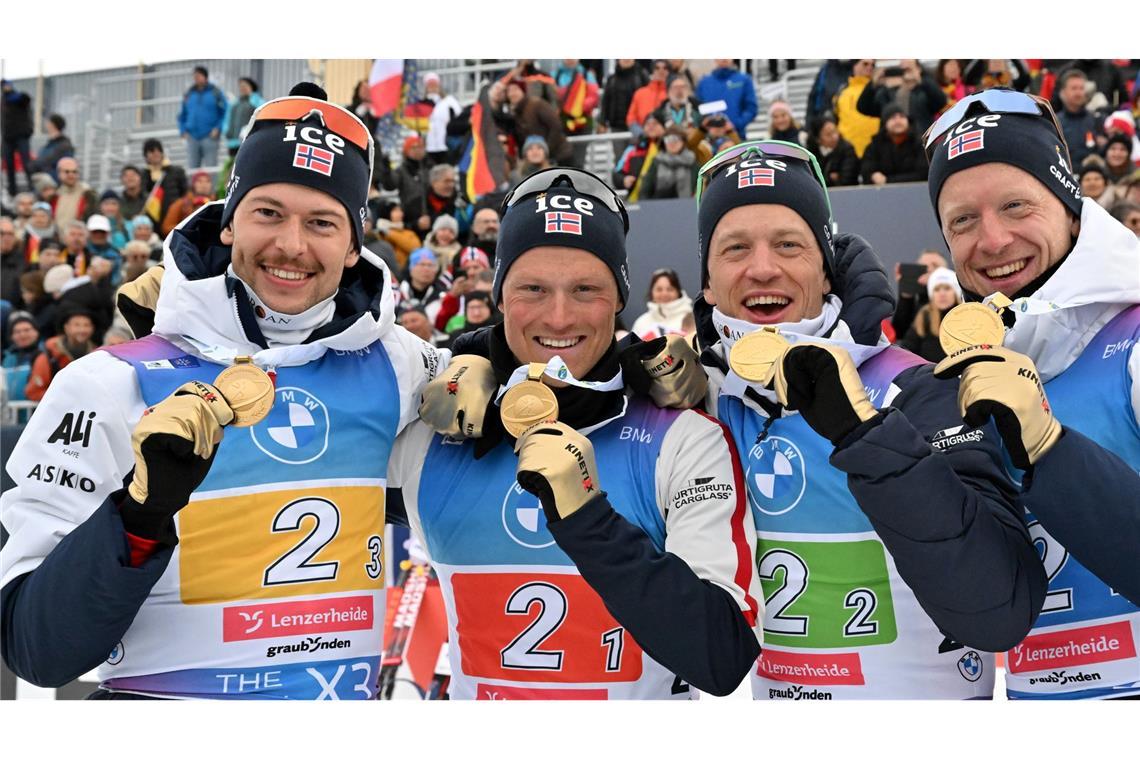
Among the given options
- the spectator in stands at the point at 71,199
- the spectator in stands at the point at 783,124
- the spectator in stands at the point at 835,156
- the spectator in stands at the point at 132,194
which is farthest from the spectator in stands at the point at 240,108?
the spectator in stands at the point at 835,156

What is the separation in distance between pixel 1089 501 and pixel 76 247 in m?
14.0

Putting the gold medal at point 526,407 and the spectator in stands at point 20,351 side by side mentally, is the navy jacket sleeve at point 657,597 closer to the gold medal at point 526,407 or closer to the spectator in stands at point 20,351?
the gold medal at point 526,407

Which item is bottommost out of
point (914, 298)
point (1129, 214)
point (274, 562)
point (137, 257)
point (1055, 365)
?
point (274, 562)

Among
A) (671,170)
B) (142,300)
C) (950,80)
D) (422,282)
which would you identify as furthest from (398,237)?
(142,300)

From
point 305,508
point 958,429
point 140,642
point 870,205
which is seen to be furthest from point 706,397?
point 870,205

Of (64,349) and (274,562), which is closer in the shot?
(274,562)

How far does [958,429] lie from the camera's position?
3357 millimetres

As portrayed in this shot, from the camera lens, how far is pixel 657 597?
3.14 metres

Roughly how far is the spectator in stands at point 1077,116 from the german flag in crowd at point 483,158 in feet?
20.4

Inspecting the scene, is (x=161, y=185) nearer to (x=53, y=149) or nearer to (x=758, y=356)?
(x=53, y=149)

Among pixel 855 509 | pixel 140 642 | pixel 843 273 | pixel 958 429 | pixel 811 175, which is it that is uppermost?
pixel 811 175

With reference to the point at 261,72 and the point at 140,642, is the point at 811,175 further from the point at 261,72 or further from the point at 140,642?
the point at 261,72

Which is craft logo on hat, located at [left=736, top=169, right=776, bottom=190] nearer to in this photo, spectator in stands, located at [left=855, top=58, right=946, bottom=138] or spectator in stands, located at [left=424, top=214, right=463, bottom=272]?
spectator in stands, located at [left=855, top=58, right=946, bottom=138]

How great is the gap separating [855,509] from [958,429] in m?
0.41
